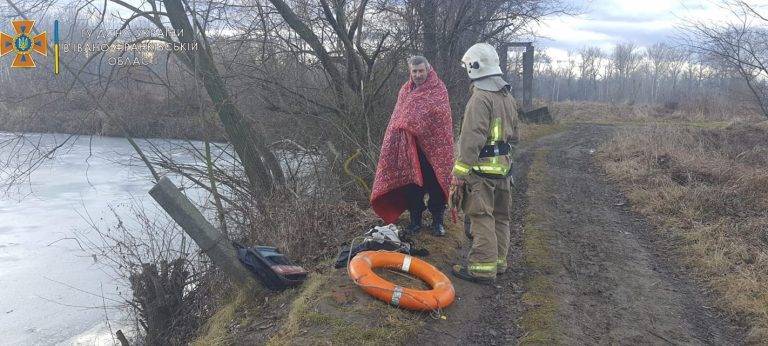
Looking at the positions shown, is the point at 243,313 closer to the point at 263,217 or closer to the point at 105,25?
the point at 263,217

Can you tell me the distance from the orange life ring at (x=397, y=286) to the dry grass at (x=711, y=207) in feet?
6.68

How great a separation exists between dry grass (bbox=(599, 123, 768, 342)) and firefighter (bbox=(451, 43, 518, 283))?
1788mm

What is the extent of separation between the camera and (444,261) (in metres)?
4.79

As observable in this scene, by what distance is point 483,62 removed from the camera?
13.7 feet

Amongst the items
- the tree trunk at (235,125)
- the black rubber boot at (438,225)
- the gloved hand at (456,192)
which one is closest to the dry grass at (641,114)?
the tree trunk at (235,125)

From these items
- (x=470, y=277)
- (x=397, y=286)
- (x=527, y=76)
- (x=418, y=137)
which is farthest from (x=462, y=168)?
(x=527, y=76)

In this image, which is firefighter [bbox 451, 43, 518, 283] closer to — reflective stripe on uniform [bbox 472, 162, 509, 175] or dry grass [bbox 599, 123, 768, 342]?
reflective stripe on uniform [bbox 472, 162, 509, 175]

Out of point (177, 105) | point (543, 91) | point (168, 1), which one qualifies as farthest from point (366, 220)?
point (543, 91)

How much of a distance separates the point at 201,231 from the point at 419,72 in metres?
2.20

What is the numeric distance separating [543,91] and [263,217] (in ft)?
250

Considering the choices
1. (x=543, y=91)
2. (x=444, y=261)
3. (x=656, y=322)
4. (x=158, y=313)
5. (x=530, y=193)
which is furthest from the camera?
(x=543, y=91)

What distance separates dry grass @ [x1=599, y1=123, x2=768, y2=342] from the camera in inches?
168

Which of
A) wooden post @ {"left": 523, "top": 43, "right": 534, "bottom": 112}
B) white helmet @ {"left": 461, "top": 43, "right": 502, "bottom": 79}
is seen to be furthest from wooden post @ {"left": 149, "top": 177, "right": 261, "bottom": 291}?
wooden post @ {"left": 523, "top": 43, "right": 534, "bottom": 112}

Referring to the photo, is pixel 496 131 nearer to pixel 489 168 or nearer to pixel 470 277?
pixel 489 168
